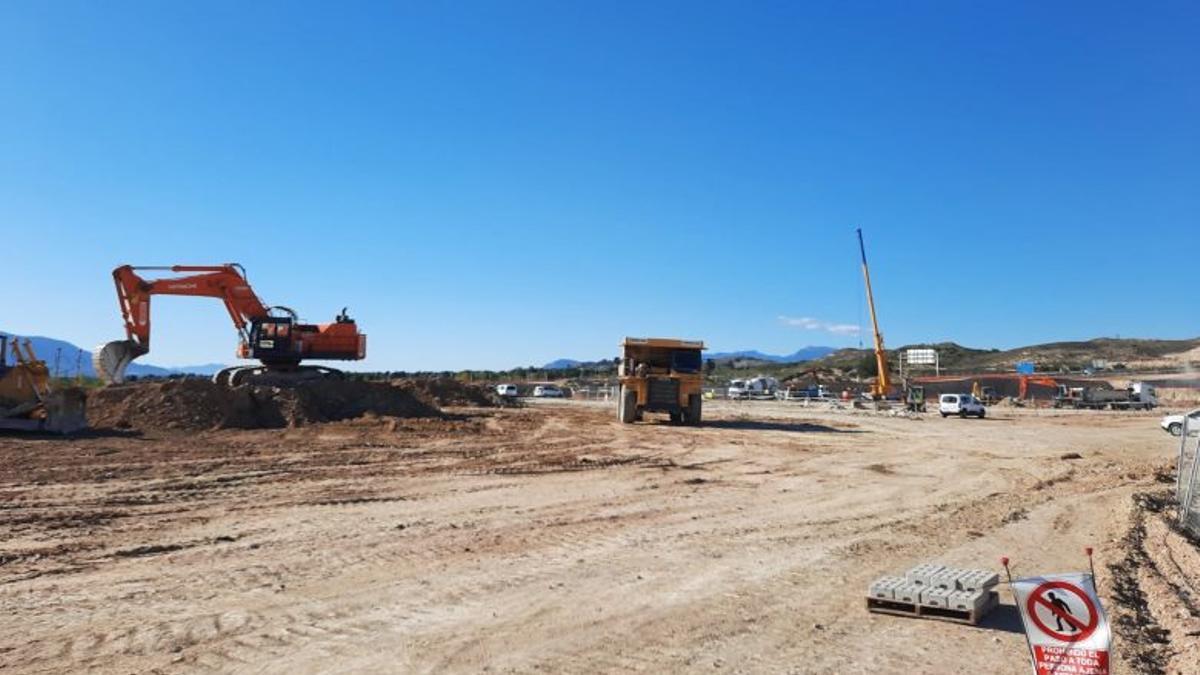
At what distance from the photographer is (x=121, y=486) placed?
1414cm

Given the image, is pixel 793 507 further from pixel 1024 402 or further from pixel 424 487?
pixel 1024 402

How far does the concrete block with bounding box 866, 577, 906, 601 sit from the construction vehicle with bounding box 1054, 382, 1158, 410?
201ft

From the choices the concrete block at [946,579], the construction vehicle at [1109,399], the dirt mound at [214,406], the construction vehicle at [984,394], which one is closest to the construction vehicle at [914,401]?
the construction vehicle at [984,394]

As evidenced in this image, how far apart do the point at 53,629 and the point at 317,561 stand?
8.90 ft

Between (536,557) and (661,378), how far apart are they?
74.8 ft

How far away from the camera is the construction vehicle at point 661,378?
3216 cm

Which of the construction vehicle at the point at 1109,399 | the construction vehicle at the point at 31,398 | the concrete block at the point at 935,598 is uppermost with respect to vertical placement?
the construction vehicle at the point at 1109,399

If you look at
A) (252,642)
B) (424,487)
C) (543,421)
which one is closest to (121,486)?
(424,487)

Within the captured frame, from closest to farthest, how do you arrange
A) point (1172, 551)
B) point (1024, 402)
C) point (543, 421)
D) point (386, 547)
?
1. point (386, 547)
2. point (1172, 551)
3. point (543, 421)
4. point (1024, 402)

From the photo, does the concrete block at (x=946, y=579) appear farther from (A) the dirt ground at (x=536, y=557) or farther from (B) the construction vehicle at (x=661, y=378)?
(B) the construction vehicle at (x=661, y=378)

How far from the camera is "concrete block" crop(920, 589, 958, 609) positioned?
7.21 metres

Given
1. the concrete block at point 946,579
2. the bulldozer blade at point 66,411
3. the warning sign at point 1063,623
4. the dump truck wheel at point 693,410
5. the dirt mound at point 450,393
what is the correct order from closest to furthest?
the warning sign at point 1063,623
the concrete block at point 946,579
the bulldozer blade at point 66,411
the dump truck wheel at point 693,410
the dirt mound at point 450,393

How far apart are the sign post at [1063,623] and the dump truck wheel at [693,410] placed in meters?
27.9

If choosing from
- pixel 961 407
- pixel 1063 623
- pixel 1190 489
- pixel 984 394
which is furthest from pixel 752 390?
pixel 1063 623
